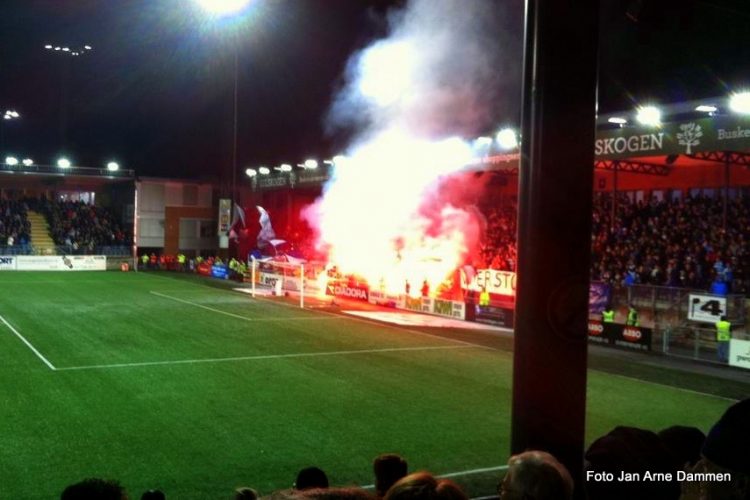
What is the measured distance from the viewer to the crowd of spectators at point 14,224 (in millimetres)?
43750

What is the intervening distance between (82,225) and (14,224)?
12.9 ft

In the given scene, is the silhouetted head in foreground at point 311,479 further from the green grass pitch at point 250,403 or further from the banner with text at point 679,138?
the banner with text at point 679,138

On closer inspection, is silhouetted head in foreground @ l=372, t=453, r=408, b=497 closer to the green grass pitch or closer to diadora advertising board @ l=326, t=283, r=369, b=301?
the green grass pitch

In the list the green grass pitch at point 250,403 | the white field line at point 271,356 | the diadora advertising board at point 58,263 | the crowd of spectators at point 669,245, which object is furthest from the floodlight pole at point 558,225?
the diadora advertising board at point 58,263

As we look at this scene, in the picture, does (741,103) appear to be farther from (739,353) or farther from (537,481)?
(537,481)

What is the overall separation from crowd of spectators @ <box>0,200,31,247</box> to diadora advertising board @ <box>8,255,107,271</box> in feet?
7.14

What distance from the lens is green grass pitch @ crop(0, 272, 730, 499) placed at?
8.62 meters

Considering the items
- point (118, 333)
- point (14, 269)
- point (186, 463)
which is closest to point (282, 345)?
point (118, 333)

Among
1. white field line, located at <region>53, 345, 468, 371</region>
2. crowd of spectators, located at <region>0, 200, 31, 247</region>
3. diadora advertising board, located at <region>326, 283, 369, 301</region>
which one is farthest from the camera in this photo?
crowd of spectators, located at <region>0, 200, 31, 247</region>

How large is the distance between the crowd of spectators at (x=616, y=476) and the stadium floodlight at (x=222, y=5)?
24942mm

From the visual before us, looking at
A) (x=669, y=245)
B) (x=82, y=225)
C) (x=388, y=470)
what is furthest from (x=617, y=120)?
(x=82, y=225)

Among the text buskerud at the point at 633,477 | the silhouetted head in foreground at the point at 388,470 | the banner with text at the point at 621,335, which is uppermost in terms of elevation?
the text buskerud at the point at 633,477

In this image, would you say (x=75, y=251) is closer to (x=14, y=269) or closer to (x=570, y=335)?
(x=14, y=269)

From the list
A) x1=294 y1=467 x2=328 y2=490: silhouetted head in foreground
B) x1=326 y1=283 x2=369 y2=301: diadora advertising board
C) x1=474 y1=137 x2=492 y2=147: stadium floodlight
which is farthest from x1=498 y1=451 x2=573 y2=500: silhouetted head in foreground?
x1=326 y1=283 x2=369 y2=301: diadora advertising board
